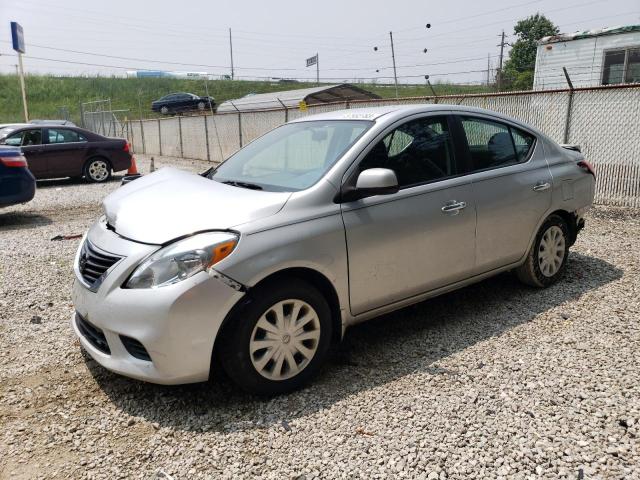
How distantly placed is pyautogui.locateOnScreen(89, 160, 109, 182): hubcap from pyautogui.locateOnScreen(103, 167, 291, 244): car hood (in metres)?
10.4

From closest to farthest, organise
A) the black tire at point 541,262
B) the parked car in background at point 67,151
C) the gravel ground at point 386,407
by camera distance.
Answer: the gravel ground at point 386,407, the black tire at point 541,262, the parked car in background at point 67,151

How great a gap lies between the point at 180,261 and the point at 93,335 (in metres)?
0.83

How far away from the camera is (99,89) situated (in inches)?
2183

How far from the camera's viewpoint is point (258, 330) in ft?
9.75

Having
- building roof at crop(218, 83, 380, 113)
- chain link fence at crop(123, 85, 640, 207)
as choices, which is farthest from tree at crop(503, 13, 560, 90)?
chain link fence at crop(123, 85, 640, 207)

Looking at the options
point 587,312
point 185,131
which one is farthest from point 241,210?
point 185,131

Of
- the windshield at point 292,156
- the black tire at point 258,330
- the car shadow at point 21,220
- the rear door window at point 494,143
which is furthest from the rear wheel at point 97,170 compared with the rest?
the black tire at point 258,330

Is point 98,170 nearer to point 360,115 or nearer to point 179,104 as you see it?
point 360,115

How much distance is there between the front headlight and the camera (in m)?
2.79

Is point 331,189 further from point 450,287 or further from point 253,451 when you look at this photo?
point 253,451

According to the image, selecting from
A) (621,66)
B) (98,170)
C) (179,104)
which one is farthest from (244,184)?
(179,104)

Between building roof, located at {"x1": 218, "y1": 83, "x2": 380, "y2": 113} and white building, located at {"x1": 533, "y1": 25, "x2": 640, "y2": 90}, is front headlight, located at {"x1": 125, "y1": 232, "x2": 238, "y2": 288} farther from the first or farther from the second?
building roof, located at {"x1": 218, "y1": 83, "x2": 380, "y2": 113}

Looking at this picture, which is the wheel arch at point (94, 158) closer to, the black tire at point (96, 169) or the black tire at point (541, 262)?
the black tire at point (96, 169)

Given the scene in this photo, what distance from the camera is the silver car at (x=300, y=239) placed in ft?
9.25
